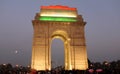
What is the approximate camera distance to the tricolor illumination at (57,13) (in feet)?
115

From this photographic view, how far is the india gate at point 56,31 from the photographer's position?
110ft

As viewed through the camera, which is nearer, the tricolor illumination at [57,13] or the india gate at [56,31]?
the india gate at [56,31]

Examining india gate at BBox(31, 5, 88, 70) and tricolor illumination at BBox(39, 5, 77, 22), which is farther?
tricolor illumination at BBox(39, 5, 77, 22)

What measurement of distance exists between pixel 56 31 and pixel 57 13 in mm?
2856

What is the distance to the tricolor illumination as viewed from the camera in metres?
35.0

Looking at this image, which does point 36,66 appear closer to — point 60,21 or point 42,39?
point 42,39

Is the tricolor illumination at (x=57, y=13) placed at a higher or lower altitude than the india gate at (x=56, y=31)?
higher

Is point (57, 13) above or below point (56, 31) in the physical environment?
above

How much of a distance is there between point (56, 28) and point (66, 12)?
10.7ft

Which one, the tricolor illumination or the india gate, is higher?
the tricolor illumination

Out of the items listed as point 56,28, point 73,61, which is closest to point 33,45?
point 56,28

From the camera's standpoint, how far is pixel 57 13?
35531 millimetres

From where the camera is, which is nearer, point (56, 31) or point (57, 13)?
point (56, 31)

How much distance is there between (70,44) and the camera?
3459cm
